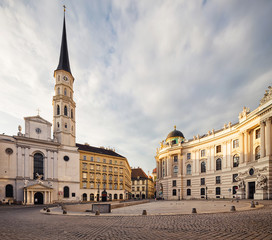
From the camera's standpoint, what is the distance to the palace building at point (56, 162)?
46594mm

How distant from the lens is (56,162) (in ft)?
179

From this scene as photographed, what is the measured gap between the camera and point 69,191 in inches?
2195

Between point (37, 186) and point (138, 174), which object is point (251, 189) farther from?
point (138, 174)

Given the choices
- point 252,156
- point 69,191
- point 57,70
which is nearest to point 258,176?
point 252,156

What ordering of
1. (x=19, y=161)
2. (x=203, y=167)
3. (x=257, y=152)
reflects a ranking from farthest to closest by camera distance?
(x=203, y=167) < (x=19, y=161) < (x=257, y=152)

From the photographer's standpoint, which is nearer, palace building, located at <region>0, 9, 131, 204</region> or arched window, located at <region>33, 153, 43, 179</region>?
palace building, located at <region>0, 9, 131, 204</region>

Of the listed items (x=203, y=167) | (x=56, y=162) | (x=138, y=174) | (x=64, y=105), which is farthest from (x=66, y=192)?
(x=138, y=174)

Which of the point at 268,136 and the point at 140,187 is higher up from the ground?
the point at 268,136

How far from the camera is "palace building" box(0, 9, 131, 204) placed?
46.6 meters

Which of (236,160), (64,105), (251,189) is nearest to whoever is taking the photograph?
(251,189)

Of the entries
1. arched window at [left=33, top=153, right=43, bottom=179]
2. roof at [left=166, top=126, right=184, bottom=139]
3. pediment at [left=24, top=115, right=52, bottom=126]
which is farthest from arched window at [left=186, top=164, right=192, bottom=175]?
pediment at [left=24, top=115, right=52, bottom=126]

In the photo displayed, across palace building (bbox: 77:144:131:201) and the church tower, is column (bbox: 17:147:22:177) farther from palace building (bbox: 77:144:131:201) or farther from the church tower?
palace building (bbox: 77:144:131:201)

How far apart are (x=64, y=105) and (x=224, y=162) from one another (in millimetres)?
45537

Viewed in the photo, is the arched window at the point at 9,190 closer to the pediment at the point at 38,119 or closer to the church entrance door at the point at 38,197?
the church entrance door at the point at 38,197
